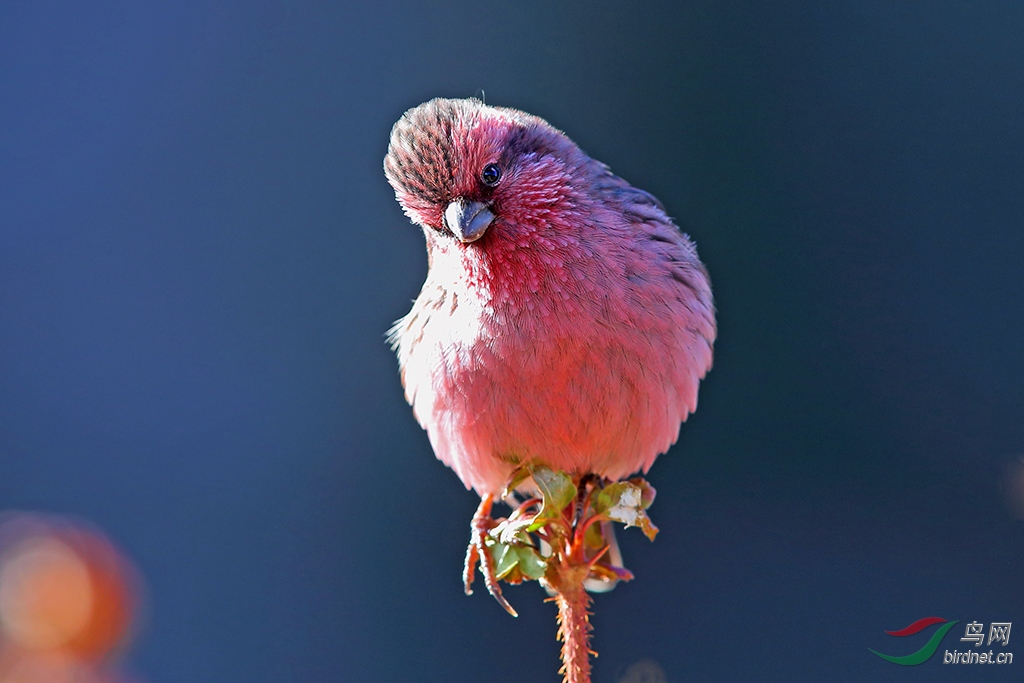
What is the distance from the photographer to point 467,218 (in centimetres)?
232

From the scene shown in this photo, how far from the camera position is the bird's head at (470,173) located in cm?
231

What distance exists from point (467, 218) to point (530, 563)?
0.91m

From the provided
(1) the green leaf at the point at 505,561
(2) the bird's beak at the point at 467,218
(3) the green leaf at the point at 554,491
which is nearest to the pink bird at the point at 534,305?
(2) the bird's beak at the point at 467,218

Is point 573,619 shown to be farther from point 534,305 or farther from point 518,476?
point 534,305

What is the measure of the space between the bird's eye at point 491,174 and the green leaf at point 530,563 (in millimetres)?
983

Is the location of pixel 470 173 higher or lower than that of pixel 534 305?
higher

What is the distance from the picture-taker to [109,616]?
11.6 ft

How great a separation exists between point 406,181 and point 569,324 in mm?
586

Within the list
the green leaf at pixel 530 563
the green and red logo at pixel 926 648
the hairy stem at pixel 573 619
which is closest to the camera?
the hairy stem at pixel 573 619

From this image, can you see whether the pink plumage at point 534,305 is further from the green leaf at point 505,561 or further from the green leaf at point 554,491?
the green leaf at point 505,561

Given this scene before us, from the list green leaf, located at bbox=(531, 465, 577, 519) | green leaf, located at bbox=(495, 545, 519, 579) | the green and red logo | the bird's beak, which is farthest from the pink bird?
the green and red logo

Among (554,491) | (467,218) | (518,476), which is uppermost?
(467,218)

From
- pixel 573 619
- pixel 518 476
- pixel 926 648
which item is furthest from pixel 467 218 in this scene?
pixel 926 648

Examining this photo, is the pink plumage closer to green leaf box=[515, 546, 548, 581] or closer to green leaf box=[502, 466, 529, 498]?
green leaf box=[502, 466, 529, 498]
